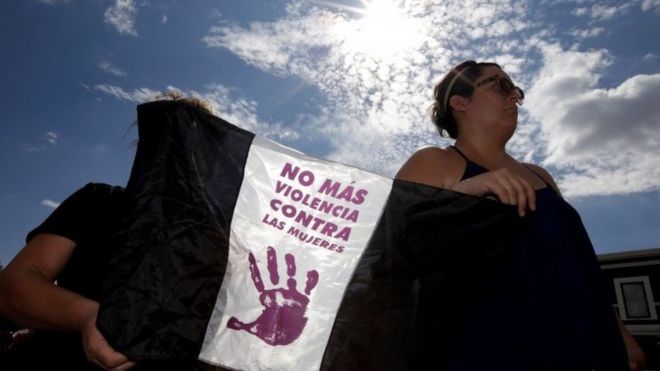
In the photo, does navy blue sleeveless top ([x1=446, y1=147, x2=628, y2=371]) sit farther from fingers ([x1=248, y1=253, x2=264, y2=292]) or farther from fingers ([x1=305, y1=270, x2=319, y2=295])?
fingers ([x1=248, y1=253, x2=264, y2=292])

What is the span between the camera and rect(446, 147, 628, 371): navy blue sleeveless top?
62.6 inches

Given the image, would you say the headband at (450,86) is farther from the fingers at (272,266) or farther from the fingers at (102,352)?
the fingers at (102,352)

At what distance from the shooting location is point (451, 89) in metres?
2.54

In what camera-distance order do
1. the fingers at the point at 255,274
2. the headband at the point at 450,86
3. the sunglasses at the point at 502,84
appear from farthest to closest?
1. the headband at the point at 450,86
2. the sunglasses at the point at 502,84
3. the fingers at the point at 255,274

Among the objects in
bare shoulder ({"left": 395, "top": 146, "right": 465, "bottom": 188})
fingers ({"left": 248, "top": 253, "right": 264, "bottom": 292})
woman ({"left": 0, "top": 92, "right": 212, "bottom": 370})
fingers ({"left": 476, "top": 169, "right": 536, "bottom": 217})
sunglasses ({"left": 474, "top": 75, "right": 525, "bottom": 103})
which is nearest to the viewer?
woman ({"left": 0, "top": 92, "right": 212, "bottom": 370})

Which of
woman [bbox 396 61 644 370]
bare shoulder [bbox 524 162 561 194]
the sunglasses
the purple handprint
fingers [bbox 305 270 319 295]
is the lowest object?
the purple handprint

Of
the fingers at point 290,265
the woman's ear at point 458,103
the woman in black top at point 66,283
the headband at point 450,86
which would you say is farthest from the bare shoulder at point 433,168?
the woman in black top at point 66,283

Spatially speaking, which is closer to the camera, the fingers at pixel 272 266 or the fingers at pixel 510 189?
the fingers at pixel 272 266

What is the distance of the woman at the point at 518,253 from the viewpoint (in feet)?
5.27

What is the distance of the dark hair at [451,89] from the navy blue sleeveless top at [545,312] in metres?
0.83

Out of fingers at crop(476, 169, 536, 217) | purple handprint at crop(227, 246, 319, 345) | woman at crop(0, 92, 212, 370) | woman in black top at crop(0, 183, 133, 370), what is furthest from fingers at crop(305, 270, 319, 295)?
fingers at crop(476, 169, 536, 217)

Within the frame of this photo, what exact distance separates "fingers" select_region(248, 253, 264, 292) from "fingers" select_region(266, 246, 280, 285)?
0.04m

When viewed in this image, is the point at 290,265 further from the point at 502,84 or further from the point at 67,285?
the point at 502,84

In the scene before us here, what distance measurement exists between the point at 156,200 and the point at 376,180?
2.85 ft
